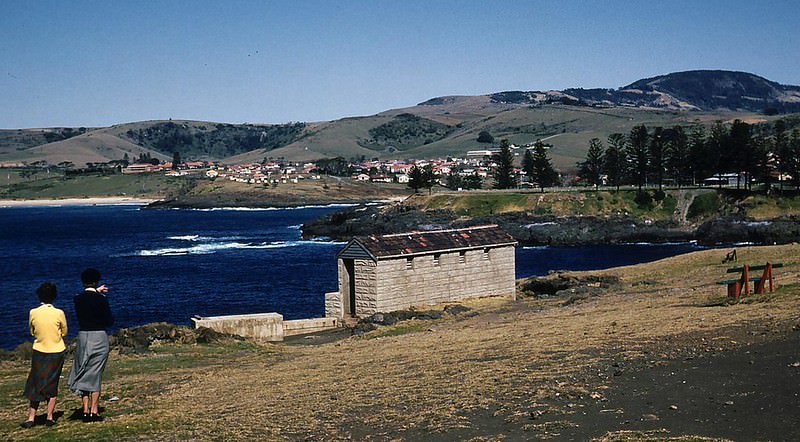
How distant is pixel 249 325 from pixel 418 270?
296 inches

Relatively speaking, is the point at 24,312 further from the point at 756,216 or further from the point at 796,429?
the point at 756,216

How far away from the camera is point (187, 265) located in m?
82.9

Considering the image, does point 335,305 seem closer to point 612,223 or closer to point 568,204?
point 612,223

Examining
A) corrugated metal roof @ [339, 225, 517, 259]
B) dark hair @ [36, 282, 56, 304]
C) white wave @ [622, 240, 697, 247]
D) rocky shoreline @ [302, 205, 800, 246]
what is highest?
dark hair @ [36, 282, 56, 304]

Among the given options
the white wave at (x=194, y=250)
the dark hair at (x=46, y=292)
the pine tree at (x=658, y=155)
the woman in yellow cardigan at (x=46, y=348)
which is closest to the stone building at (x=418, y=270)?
the woman in yellow cardigan at (x=46, y=348)

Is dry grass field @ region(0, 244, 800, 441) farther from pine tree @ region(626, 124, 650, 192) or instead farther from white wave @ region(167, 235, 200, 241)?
pine tree @ region(626, 124, 650, 192)

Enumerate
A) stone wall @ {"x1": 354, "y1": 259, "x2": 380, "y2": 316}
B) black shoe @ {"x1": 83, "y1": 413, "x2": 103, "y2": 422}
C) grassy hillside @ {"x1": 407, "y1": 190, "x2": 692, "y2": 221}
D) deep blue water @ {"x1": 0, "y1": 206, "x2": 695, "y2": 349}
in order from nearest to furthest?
black shoe @ {"x1": 83, "y1": 413, "x2": 103, "y2": 422}, stone wall @ {"x1": 354, "y1": 259, "x2": 380, "y2": 316}, deep blue water @ {"x1": 0, "y1": 206, "x2": 695, "y2": 349}, grassy hillside @ {"x1": 407, "y1": 190, "x2": 692, "y2": 221}

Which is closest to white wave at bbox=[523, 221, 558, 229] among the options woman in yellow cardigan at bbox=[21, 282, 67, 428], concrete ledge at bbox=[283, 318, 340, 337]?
concrete ledge at bbox=[283, 318, 340, 337]

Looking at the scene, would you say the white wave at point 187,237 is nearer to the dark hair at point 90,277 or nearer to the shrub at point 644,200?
the shrub at point 644,200

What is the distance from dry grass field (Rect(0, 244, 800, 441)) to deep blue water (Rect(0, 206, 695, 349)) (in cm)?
2642

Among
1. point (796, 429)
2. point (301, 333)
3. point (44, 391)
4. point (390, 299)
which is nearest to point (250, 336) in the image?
point (301, 333)

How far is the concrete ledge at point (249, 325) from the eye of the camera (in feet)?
103

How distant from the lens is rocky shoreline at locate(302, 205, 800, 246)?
308 feet

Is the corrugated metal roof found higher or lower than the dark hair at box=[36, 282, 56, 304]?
lower
